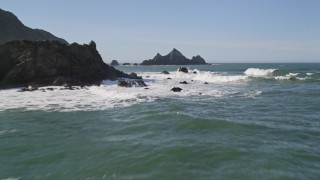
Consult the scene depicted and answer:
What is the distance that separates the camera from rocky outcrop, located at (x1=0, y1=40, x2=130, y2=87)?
3688 cm

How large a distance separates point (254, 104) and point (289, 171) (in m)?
13.4

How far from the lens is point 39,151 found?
1179cm

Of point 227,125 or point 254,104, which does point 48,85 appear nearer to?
point 254,104

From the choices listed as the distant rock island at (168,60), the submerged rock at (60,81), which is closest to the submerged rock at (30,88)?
the submerged rock at (60,81)

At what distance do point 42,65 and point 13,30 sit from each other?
230 ft

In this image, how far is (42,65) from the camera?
3803 cm

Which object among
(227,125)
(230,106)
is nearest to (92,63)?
(230,106)

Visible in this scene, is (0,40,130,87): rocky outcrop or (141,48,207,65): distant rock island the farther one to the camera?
(141,48,207,65): distant rock island

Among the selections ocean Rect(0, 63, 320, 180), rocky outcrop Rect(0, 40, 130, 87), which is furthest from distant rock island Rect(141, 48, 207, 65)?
ocean Rect(0, 63, 320, 180)

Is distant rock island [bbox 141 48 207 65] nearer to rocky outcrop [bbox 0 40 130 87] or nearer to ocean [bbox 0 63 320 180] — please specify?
rocky outcrop [bbox 0 40 130 87]

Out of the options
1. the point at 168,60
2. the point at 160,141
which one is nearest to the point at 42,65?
the point at 160,141

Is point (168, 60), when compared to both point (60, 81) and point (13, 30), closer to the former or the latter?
point (13, 30)

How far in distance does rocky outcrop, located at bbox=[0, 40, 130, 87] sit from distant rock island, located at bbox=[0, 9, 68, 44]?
58.4 metres

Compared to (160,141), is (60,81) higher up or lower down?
higher up
